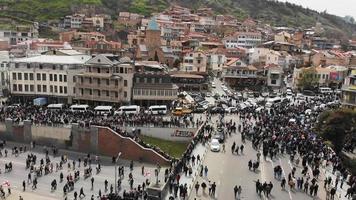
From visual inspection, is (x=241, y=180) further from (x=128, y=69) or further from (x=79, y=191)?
(x=128, y=69)

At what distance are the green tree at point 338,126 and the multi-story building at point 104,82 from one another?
2382cm

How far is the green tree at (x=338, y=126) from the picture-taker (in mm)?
46094

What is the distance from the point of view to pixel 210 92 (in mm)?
68312

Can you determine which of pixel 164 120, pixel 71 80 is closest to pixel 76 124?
pixel 164 120

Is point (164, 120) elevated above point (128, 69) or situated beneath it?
situated beneath

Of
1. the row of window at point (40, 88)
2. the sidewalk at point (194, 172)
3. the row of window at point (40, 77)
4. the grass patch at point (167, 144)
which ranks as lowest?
the grass patch at point (167, 144)

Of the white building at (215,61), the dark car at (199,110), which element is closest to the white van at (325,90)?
the white building at (215,61)

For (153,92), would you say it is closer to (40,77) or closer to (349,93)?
(40,77)

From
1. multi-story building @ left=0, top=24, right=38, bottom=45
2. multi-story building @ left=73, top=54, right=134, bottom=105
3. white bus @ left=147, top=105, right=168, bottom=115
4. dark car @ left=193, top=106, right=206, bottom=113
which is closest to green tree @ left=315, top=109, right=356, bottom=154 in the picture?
dark car @ left=193, top=106, right=206, bottom=113

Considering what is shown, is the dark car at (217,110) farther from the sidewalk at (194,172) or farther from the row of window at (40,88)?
the row of window at (40,88)

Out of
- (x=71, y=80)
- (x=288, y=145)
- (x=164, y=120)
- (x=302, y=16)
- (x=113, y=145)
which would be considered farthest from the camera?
(x=302, y=16)

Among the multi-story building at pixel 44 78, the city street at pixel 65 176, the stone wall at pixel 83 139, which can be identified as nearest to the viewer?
the city street at pixel 65 176

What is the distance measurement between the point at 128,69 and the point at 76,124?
1274 centimetres

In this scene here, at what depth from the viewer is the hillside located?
424 feet
